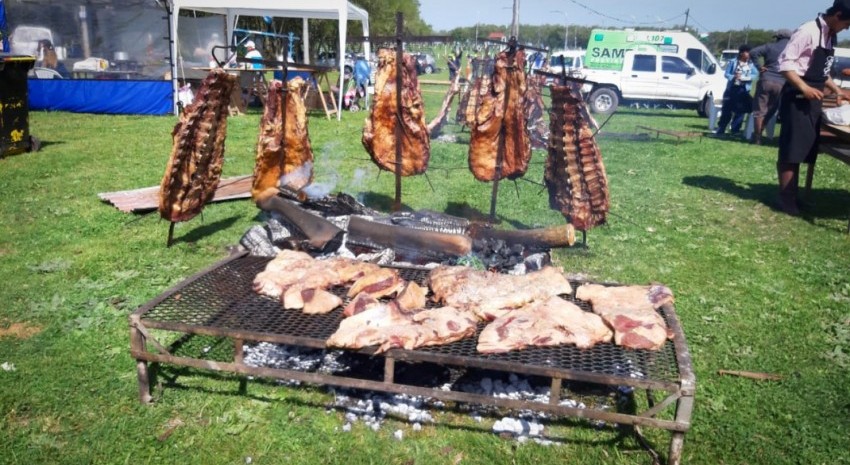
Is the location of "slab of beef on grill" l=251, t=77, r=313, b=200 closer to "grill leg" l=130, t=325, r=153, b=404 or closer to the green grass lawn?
the green grass lawn

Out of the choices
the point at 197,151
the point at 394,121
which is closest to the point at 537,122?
the point at 394,121

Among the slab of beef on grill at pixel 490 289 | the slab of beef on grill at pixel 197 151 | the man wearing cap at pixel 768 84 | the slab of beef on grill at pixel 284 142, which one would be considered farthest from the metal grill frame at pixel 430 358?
the man wearing cap at pixel 768 84

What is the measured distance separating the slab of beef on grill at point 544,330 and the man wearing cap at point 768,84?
12700 millimetres

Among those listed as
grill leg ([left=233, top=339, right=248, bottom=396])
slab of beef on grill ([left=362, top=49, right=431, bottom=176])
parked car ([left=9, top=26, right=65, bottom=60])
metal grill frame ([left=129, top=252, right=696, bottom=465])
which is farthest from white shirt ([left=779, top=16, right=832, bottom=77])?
parked car ([left=9, top=26, right=65, bottom=60])

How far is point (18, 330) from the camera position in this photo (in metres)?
4.50

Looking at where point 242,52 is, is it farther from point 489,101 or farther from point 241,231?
point 489,101

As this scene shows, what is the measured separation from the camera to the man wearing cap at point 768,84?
1376cm

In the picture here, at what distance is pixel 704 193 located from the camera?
9.68 meters

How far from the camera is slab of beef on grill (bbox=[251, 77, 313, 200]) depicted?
6.07 metres

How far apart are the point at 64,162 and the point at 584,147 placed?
933 cm

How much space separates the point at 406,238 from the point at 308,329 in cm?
200

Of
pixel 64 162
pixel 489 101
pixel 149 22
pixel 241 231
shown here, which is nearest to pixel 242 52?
pixel 149 22

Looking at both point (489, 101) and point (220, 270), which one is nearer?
point (220, 270)

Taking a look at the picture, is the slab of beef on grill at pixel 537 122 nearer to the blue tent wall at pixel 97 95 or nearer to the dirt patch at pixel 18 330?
the dirt patch at pixel 18 330
